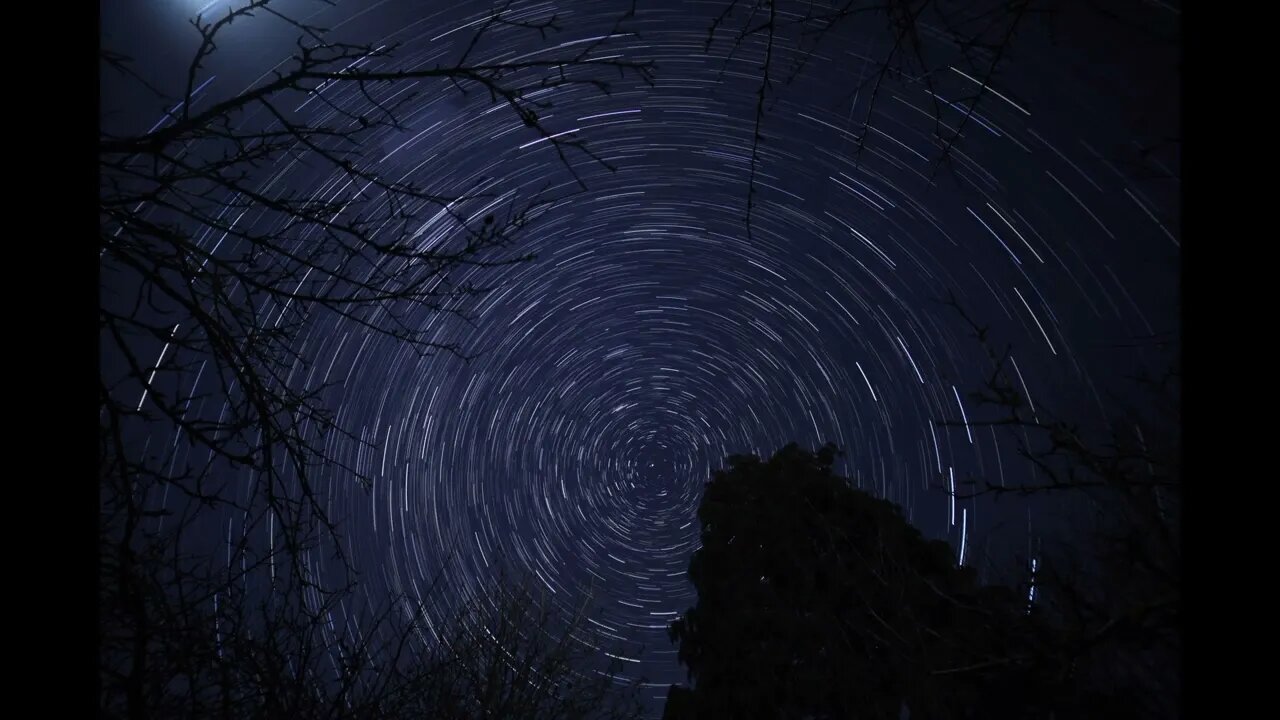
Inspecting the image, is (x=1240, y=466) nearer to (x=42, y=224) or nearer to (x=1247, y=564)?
(x=1247, y=564)

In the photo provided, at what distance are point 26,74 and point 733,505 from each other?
1255cm

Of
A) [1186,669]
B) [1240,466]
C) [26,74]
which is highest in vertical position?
[26,74]

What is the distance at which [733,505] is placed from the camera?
13039mm

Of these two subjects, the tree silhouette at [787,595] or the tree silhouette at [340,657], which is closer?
the tree silhouette at [340,657]

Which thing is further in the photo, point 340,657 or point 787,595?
point 787,595

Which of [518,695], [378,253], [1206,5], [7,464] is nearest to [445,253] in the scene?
[378,253]

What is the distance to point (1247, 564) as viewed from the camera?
0.88 metres

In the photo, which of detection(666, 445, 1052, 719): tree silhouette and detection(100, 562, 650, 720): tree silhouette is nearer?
detection(100, 562, 650, 720): tree silhouette

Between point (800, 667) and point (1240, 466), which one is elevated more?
point (1240, 466)

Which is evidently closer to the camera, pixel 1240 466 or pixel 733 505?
pixel 1240 466

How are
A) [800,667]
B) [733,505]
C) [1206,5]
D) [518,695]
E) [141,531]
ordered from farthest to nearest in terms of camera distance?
[733,505], [800,667], [518,695], [141,531], [1206,5]

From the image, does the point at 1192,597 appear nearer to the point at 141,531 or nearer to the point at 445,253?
the point at 445,253

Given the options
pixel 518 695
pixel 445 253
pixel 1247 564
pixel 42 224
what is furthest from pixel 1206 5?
pixel 518 695

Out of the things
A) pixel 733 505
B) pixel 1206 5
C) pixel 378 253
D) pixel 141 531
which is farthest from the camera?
pixel 733 505
